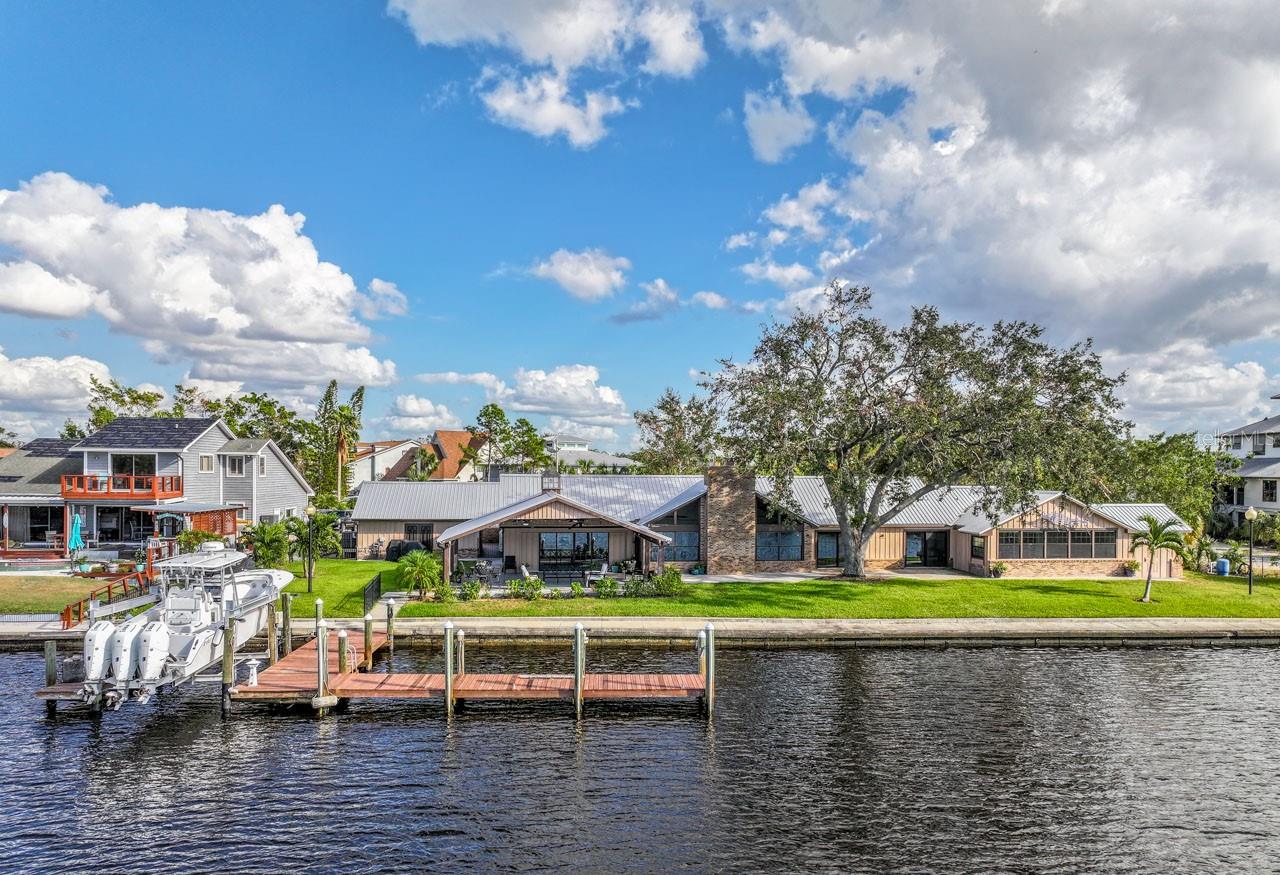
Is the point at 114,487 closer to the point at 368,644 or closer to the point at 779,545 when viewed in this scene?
the point at 368,644

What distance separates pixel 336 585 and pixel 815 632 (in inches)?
838

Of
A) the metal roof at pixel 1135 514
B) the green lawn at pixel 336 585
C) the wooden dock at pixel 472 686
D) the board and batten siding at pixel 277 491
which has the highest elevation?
the board and batten siding at pixel 277 491

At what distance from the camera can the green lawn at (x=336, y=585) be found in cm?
3300

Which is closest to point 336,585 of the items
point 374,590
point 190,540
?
point 374,590

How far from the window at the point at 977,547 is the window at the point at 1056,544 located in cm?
321

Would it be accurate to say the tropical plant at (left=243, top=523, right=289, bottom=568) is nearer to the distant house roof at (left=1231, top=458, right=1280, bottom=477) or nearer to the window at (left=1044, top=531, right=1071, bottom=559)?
the window at (left=1044, top=531, right=1071, bottom=559)

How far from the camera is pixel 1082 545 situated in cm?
4297

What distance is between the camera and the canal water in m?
15.3

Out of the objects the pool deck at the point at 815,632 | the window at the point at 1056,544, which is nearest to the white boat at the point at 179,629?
the pool deck at the point at 815,632

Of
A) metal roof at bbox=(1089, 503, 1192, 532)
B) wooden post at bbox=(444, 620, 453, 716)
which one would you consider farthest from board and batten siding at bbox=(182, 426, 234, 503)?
metal roof at bbox=(1089, 503, 1192, 532)

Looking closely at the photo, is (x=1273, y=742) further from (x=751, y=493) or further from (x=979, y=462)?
(x=751, y=493)

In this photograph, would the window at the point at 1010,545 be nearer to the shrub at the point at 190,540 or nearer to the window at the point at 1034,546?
the window at the point at 1034,546

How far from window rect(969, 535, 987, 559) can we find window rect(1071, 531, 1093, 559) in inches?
182

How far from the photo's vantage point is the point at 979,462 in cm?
3844
